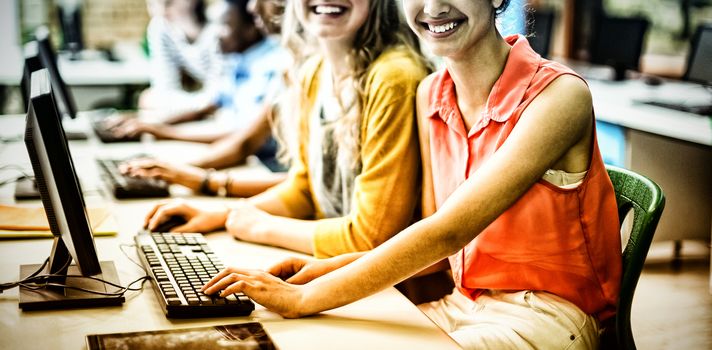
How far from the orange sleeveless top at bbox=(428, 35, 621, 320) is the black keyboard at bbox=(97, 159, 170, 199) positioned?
1.02m

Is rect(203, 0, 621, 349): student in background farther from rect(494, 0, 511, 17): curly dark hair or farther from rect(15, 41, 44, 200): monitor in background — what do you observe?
rect(15, 41, 44, 200): monitor in background

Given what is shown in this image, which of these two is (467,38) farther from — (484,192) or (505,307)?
(505,307)

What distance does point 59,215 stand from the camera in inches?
52.9

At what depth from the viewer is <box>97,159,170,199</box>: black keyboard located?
2.12 m

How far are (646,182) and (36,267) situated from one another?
111 cm

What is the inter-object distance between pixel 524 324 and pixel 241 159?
1528mm

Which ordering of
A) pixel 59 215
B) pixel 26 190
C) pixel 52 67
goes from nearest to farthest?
1. pixel 59 215
2. pixel 26 190
3. pixel 52 67

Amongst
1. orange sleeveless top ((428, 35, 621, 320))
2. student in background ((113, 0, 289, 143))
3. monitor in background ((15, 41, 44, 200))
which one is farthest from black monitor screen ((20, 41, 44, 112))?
orange sleeveless top ((428, 35, 621, 320))

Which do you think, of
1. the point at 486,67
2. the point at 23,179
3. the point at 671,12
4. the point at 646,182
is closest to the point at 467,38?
the point at 486,67

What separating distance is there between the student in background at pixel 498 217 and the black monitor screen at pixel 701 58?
278 cm

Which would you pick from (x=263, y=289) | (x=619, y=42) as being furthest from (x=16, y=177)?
(x=619, y=42)

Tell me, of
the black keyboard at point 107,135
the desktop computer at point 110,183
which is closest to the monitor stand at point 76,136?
the black keyboard at point 107,135

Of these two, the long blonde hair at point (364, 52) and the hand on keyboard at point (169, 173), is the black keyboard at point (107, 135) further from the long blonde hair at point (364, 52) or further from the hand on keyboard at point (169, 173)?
the long blonde hair at point (364, 52)

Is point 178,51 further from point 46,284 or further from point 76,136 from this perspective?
point 46,284
